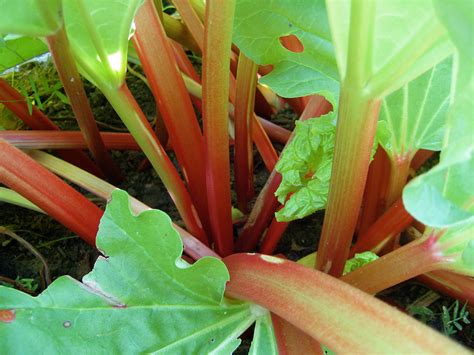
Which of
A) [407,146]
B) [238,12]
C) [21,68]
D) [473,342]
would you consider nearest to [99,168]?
[21,68]

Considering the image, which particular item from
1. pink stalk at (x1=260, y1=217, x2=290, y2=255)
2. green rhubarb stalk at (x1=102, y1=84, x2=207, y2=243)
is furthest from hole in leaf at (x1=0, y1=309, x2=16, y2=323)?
pink stalk at (x1=260, y1=217, x2=290, y2=255)

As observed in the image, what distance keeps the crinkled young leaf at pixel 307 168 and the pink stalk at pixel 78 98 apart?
0.36 m

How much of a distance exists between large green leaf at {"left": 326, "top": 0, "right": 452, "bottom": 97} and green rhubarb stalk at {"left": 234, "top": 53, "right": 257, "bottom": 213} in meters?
0.36

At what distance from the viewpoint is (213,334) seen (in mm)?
780

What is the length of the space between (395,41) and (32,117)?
785mm

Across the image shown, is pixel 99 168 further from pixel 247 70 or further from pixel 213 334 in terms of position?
pixel 213 334

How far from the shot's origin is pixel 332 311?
2.04 ft

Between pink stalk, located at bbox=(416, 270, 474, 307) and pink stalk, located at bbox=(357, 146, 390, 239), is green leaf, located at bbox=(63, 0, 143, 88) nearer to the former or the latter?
pink stalk, located at bbox=(357, 146, 390, 239)

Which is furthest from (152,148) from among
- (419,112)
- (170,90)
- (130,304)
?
(419,112)

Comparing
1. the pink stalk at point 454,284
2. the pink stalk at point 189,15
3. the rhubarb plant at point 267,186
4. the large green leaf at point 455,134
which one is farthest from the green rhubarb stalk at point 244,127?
the large green leaf at point 455,134

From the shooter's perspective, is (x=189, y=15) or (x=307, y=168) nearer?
(x=307, y=168)

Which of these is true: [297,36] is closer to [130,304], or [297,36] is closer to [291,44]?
[291,44]

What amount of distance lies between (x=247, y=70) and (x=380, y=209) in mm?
323

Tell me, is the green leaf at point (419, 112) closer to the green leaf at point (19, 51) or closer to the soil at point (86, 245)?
the soil at point (86, 245)
